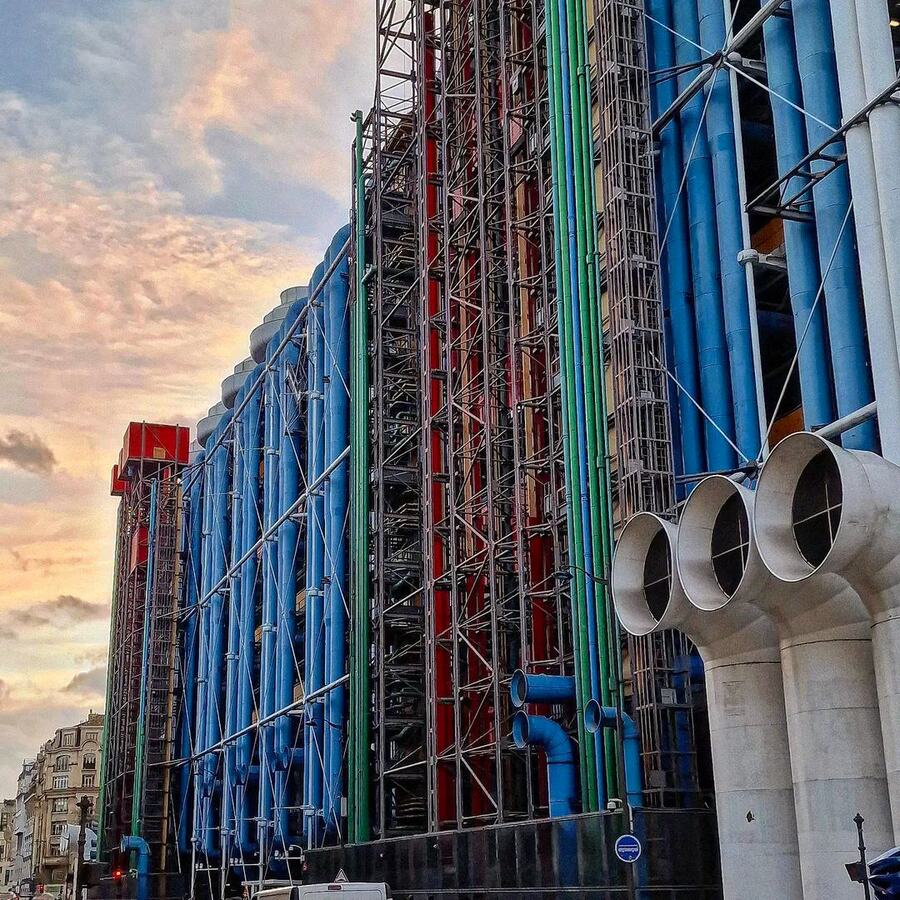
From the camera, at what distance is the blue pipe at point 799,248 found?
28453 mm

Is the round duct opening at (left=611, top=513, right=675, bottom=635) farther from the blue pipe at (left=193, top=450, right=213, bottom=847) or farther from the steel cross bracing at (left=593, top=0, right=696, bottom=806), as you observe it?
the blue pipe at (left=193, top=450, right=213, bottom=847)

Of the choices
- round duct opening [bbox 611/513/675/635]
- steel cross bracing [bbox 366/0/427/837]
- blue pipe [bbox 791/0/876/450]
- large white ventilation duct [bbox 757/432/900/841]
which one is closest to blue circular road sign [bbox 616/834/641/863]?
large white ventilation duct [bbox 757/432/900/841]

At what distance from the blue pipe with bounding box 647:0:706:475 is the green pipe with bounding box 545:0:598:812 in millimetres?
3047

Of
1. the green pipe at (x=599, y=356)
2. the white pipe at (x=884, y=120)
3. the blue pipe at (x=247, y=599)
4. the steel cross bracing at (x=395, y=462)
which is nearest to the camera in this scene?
the white pipe at (x=884, y=120)

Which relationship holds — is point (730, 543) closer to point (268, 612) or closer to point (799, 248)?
point (799, 248)

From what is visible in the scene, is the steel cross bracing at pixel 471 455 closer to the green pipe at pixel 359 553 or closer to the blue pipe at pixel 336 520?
the green pipe at pixel 359 553

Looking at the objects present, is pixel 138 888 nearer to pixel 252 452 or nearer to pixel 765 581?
pixel 252 452

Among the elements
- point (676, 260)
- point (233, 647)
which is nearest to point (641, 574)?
point (676, 260)

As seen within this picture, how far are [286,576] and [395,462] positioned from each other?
1076 cm

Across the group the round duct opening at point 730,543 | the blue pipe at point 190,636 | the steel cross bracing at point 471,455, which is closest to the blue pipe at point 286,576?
the steel cross bracing at point 471,455

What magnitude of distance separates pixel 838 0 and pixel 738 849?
1706 cm

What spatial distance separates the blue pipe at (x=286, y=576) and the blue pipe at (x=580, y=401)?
25213 mm

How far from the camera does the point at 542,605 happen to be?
38.2m

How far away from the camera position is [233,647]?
2756 inches
